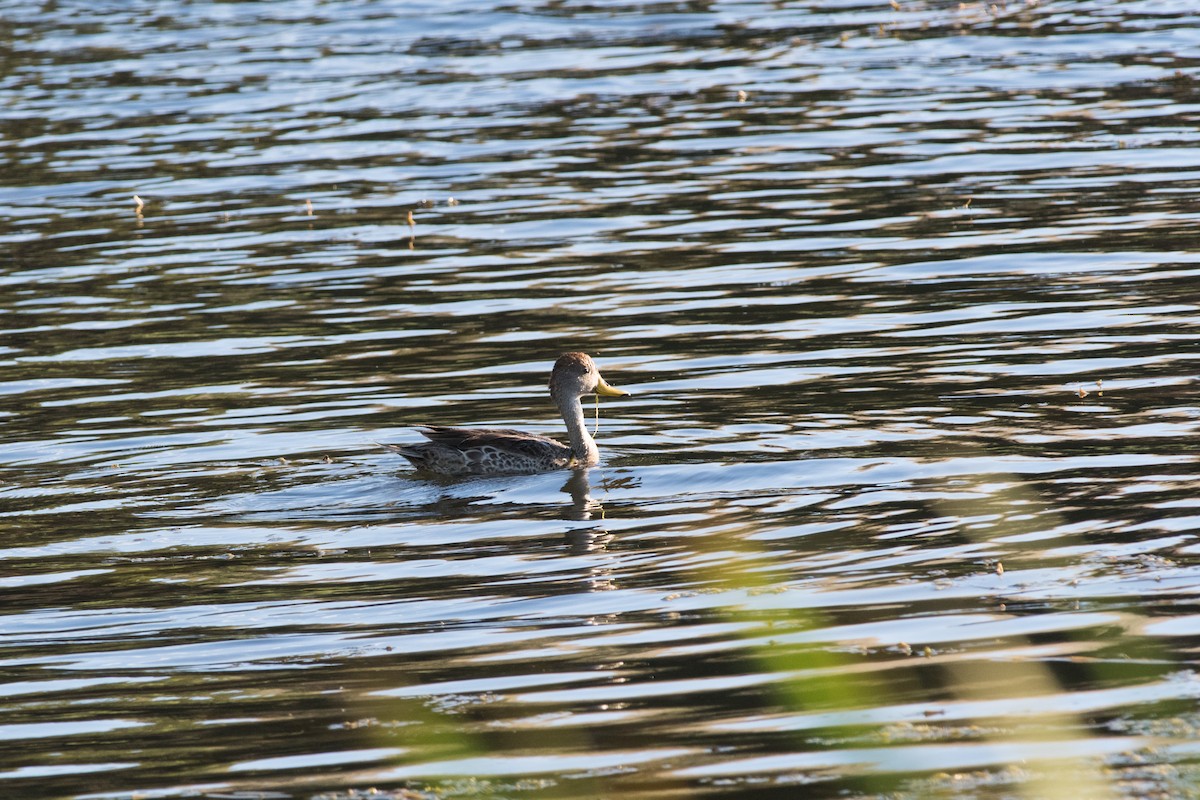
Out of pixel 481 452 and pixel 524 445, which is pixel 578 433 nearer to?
pixel 524 445

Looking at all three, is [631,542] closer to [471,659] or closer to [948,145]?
[471,659]

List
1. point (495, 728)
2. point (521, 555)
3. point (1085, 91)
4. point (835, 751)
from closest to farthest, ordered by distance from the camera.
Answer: point (835, 751)
point (495, 728)
point (521, 555)
point (1085, 91)

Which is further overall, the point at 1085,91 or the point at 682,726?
the point at 1085,91

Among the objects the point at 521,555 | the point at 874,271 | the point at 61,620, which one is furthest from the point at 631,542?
the point at 874,271

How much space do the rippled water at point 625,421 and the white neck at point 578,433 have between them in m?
0.14

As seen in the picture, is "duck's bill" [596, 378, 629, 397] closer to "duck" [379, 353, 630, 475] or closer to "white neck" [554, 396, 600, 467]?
"duck" [379, 353, 630, 475]

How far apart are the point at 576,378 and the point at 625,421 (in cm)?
80

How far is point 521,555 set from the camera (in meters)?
9.59


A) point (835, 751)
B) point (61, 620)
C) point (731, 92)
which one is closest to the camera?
point (835, 751)

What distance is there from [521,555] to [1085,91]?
15.0 metres

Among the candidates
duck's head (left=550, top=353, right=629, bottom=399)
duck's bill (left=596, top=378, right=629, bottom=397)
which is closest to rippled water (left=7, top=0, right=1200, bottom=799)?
duck's bill (left=596, top=378, right=629, bottom=397)

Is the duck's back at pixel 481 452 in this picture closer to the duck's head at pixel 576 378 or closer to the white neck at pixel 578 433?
the white neck at pixel 578 433

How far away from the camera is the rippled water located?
6840 millimetres

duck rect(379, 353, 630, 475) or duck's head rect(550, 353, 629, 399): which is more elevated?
duck's head rect(550, 353, 629, 399)
